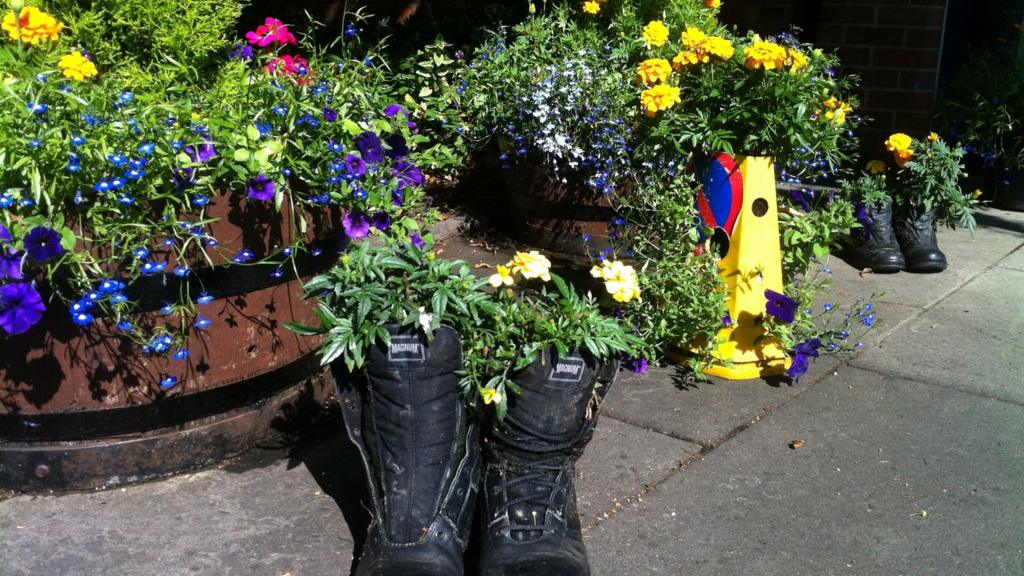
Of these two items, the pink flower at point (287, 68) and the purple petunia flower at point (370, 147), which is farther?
the pink flower at point (287, 68)

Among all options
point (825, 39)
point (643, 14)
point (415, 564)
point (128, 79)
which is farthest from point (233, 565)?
point (825, 39)

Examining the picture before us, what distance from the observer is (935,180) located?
16.2 ft

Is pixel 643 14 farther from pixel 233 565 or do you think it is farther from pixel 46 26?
pixel 233 565

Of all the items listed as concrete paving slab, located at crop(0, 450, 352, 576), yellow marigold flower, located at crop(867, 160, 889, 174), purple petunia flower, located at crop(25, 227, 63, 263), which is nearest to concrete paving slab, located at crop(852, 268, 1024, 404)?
yellow marigold flower, located at crop(867, 160, 889, 174)

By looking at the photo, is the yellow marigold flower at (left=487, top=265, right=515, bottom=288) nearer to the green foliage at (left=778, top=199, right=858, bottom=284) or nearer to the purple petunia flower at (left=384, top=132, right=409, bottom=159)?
the purple petunia flower at (left=384, top=132, right=409, bottom=159)

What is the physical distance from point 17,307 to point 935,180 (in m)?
4.13

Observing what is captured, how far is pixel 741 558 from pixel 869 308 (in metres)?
2.27

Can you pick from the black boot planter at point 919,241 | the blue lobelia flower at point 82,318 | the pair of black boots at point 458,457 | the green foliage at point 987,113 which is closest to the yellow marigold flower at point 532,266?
the pair of black boots at point 458,457

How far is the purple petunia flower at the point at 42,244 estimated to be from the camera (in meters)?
2.39

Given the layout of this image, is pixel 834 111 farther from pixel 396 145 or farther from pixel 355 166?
pixel 355 166

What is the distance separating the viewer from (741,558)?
268 cm

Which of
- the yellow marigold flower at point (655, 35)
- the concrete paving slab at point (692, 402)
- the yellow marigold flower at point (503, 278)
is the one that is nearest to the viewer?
the yellow marigold flower at point (503, 278)

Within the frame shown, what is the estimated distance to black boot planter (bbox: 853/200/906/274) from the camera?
198 inches

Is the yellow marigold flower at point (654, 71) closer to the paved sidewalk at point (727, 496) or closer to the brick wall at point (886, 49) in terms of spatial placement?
the paved sidewalk at point (727, 496)
